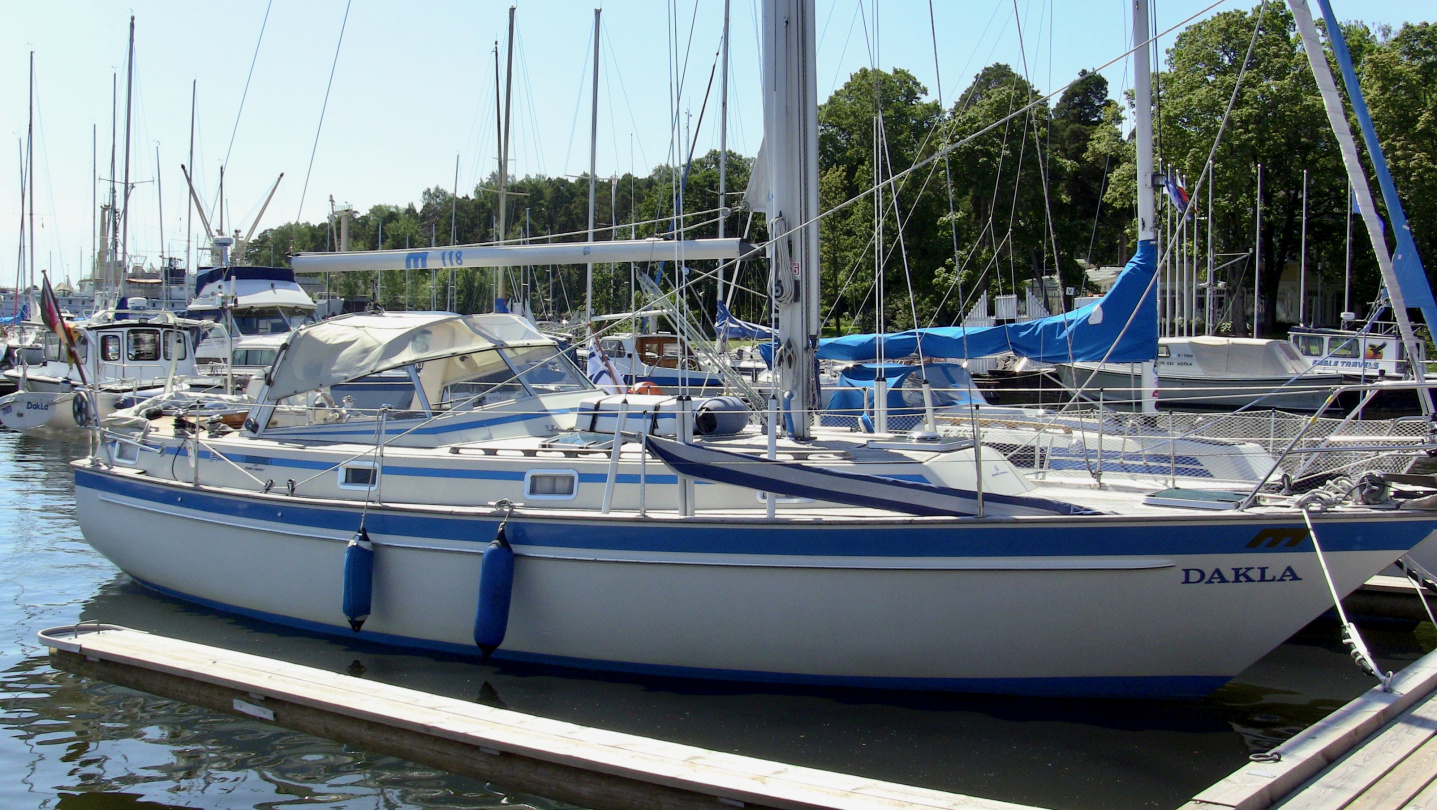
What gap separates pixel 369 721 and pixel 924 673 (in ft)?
12.2

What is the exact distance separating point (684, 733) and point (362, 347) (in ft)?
15.6

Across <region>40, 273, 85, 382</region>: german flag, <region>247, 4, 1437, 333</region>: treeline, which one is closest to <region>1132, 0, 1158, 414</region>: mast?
<region>40, 273, 85, 382</region>: german flag

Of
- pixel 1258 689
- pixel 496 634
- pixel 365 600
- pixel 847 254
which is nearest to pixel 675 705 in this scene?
pixel 496 634

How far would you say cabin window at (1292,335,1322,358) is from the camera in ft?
85.4

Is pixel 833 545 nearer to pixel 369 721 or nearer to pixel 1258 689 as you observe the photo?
pixel 369 721

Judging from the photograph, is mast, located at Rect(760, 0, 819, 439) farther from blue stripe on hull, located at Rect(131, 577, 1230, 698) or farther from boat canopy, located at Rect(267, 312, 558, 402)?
boat canopy, located at Rect(267, 312, 558, 402)

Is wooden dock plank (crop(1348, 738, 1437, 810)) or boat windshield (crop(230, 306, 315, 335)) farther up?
boat windshield (crop(230, 306, 315, 335))

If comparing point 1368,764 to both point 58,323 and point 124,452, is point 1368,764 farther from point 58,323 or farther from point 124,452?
point 58,323

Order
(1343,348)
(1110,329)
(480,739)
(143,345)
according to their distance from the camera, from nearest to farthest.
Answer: (480,739), (1110,329), (143,345), (1343,348)

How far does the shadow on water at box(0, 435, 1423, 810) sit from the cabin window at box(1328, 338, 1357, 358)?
61.8ft

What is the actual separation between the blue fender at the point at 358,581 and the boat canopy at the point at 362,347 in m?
1.72

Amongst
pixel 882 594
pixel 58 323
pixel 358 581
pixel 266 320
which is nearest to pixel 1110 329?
pixel 882 594

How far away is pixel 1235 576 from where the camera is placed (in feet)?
21.7

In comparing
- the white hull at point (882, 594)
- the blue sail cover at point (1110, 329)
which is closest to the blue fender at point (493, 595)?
the white hull at point (882, 594)
